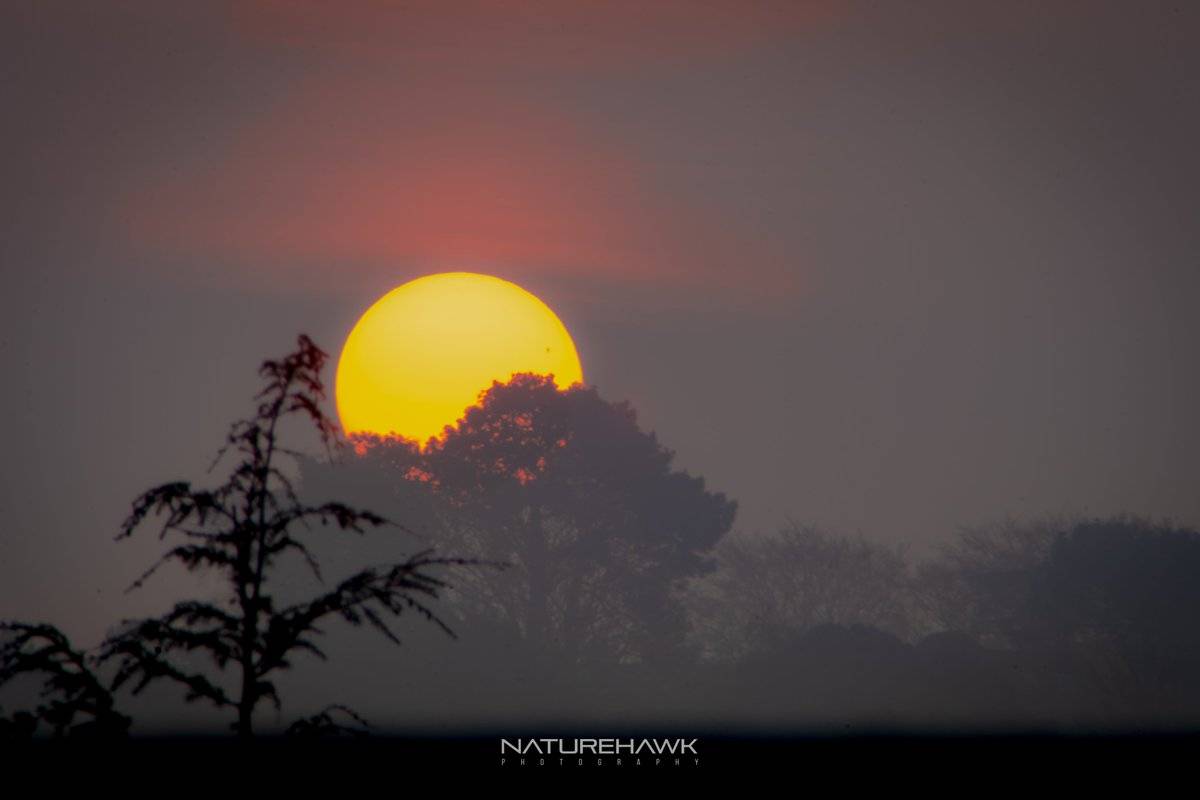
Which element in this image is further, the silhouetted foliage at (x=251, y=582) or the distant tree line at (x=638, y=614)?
the distant tree line at (x=638, y=614)

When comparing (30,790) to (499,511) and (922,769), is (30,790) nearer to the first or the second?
(922,769)

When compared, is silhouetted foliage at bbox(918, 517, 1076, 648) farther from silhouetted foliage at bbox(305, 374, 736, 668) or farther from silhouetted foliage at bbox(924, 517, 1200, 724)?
silhouetted foliage at bbox(305, 374, 736, 668)

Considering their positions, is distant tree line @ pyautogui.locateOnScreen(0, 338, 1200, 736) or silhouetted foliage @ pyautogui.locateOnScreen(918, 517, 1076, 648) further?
silhouetted foliage @ pyautogui.locateOnScreen(918, 517, 1076, 648)

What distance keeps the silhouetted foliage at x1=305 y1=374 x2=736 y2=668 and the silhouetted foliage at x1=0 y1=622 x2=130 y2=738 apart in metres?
80.0

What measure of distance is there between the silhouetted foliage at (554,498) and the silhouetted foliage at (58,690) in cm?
7999

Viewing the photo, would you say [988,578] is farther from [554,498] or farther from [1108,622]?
[554,498]

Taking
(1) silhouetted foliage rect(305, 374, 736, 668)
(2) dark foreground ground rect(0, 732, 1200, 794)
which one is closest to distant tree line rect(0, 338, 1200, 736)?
(1) silhouetted foliage rect(305, 374, 736, 668)

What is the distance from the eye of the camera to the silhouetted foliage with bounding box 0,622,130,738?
35.7 ft

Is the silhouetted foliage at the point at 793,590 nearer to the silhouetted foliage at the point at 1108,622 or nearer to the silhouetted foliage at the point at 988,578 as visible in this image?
the silhouetted foliage at the point at 988,578

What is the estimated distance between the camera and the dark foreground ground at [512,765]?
11.1m

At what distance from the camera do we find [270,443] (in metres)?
11.4

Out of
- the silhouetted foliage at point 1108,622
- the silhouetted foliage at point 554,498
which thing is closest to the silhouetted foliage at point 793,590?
the silhouetted foliage at point 1108,622

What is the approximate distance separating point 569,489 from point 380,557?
12163 mm

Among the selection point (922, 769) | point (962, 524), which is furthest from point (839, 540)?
point (922, 769)
